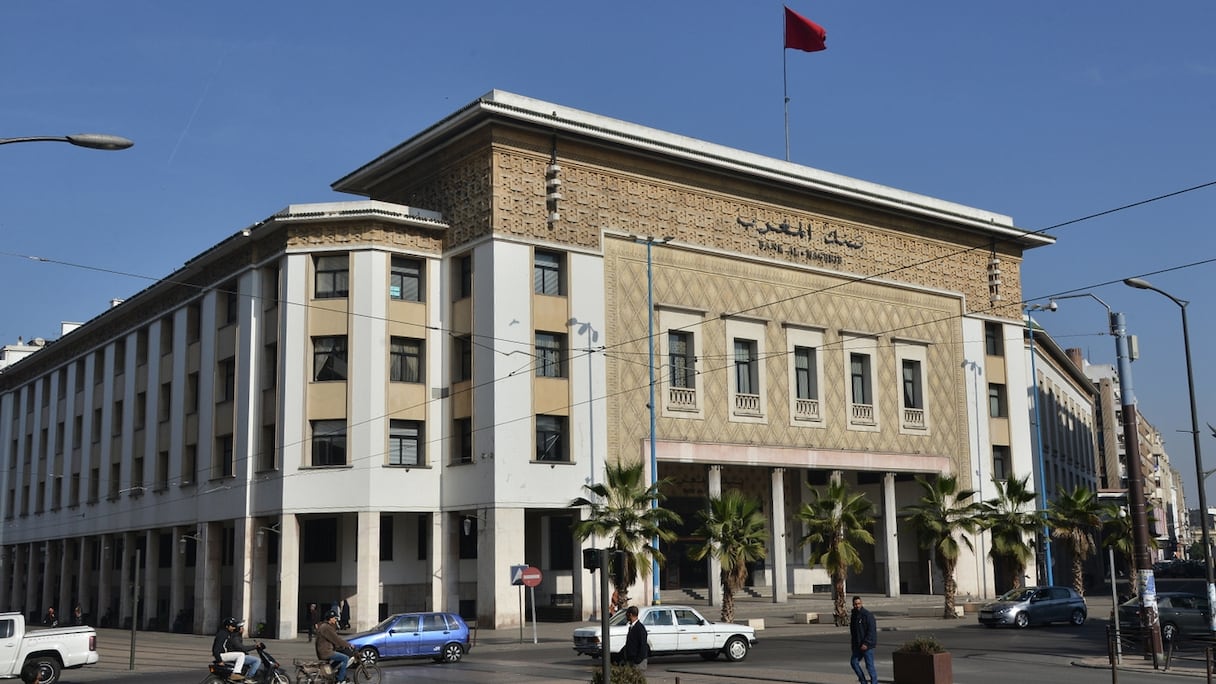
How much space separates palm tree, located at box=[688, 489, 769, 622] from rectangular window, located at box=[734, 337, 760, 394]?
11106mm

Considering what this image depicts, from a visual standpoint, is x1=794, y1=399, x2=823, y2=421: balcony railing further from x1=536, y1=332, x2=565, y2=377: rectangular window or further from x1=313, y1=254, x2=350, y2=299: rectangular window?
x1=313, y1=254, x2=350, y2=299: rectangular window

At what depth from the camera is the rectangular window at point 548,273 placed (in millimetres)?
46688

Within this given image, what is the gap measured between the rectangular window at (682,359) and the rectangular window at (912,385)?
13.7 meters

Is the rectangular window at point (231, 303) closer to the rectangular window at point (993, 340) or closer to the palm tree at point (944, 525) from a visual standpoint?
the palm tree at point (944, 525)

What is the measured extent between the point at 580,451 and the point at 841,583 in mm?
10795

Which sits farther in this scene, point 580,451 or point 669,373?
point 669,373

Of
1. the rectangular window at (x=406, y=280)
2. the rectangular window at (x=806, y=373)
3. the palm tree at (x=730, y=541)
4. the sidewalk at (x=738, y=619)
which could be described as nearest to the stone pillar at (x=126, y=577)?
the sidewalk at (x=738, y=619)

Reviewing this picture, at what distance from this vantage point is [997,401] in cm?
6278

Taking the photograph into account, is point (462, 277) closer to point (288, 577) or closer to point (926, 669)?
point (288, 577)

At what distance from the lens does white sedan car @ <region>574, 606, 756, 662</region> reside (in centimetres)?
3030

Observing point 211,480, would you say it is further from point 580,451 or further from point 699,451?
point 699,451

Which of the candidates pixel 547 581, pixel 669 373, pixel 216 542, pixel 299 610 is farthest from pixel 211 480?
pixel 669 373

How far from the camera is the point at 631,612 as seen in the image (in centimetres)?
2150

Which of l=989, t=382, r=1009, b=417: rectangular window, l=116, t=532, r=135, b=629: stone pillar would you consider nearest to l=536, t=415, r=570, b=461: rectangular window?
l=116, t=532, r=135, b=629: stone pillar
